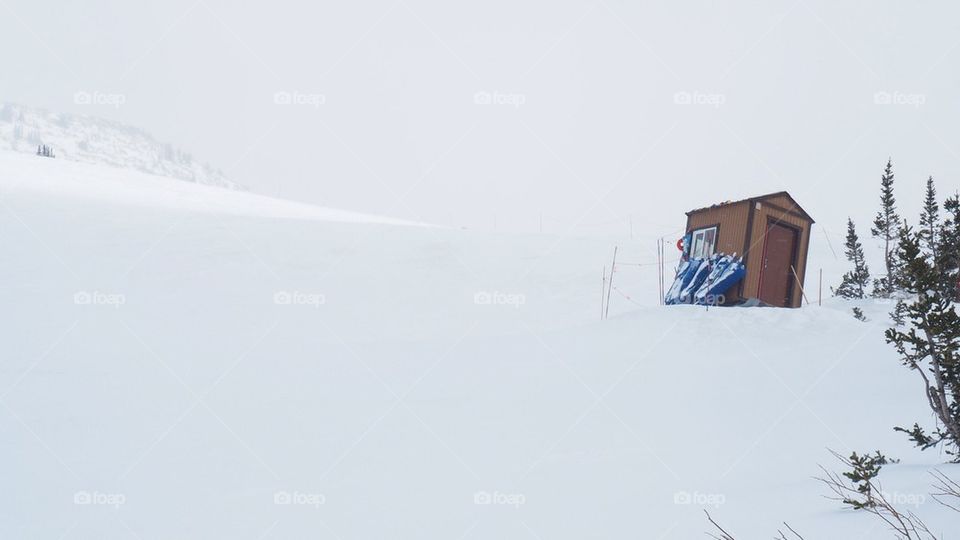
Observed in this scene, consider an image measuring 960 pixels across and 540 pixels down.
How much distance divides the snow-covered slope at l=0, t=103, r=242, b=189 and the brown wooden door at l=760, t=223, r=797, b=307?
124 m

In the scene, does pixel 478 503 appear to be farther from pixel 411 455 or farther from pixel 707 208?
pixel 707 208

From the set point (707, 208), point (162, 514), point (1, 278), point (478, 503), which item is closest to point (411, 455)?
point (478, 503)

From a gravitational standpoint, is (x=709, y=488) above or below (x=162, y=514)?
above

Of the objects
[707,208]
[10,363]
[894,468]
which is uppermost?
[707,208]

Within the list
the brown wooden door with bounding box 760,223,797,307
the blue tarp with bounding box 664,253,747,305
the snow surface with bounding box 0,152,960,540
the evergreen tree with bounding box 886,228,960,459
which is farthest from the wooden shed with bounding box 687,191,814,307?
the evergreen tree with bounding box 886,228,960,459

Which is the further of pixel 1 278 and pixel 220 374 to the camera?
pixel 1 278

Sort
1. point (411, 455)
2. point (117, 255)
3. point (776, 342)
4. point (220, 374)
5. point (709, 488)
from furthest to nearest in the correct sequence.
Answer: point (117, 255), point (776, 342), point (220, 374), point (411, 455), point (709, 488)

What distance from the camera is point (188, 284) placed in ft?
58.2

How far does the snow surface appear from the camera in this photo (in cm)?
523

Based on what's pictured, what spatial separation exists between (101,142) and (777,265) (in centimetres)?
16365

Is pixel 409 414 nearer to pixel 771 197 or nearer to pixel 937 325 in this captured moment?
pixel 937 325

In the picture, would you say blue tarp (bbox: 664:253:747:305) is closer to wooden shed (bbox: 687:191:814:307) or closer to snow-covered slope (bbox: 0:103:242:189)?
wooden shed (bbox: 687:191:814:307)

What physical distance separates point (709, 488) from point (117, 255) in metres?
19.8

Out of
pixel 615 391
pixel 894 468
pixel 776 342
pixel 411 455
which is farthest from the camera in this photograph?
pixel 776 342
